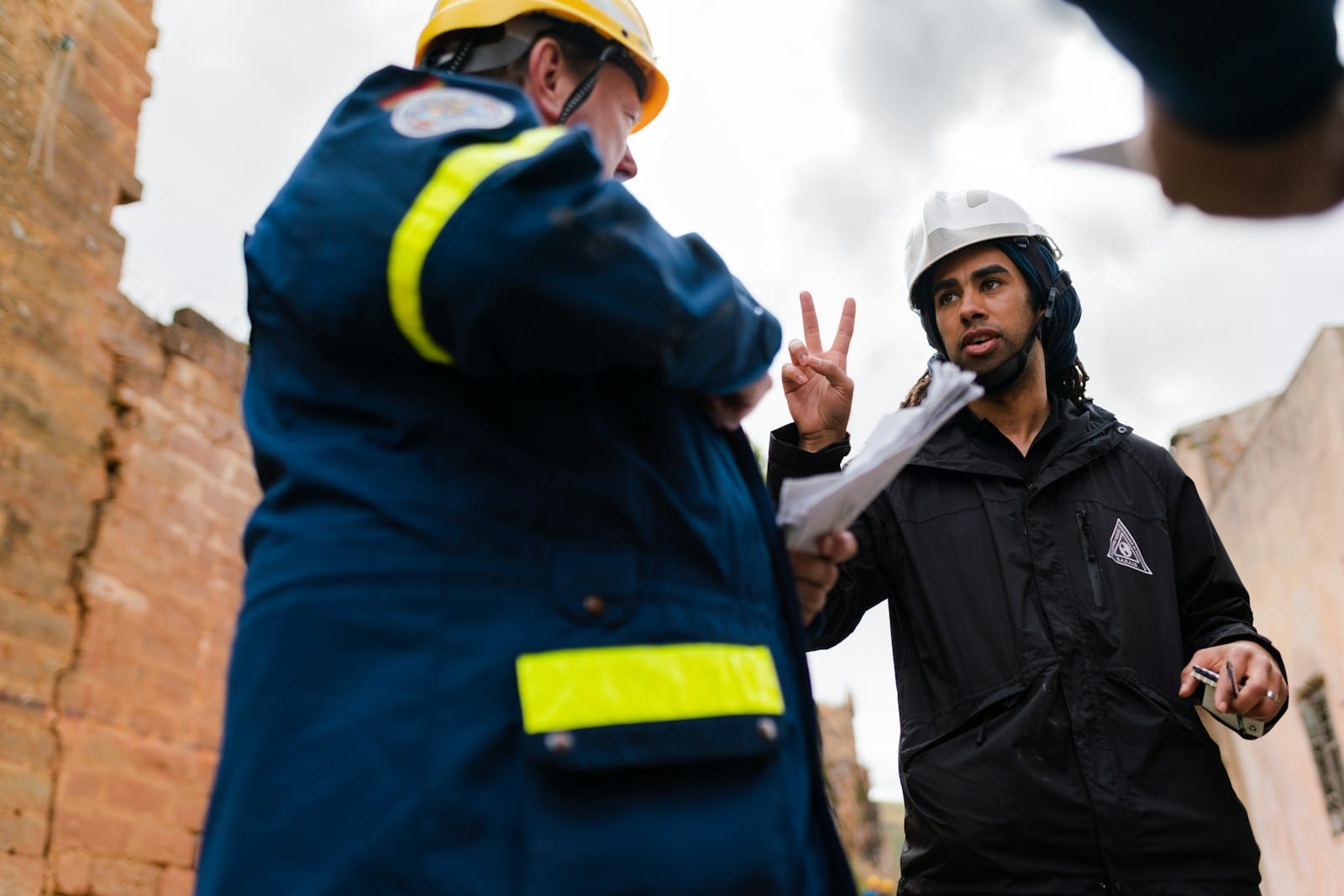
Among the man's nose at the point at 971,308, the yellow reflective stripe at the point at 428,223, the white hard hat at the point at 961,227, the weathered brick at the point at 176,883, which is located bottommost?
the weathered brick at the point at 176,883

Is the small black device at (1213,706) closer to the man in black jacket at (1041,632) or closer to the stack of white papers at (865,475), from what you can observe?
the man in black jacket at (1041,632)

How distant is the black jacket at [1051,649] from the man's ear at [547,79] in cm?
101

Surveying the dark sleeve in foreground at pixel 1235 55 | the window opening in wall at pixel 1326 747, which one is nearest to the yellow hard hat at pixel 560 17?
the dark sleeve in foreground at pixel 1235 55

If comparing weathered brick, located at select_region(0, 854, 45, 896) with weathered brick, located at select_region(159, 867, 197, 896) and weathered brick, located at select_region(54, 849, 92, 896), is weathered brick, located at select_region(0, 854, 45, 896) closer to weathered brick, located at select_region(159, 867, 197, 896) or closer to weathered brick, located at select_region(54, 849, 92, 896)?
weathered brick, located at select_region(54, 849, 92, 896)

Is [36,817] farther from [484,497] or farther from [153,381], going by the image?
[484,497]

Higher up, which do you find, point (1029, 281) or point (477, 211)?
point (1029, 281)

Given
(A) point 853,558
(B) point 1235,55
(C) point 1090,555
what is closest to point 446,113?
(B) point 1235,55

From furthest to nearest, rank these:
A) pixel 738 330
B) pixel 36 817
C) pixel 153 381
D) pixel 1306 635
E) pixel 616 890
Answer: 1. pixel 1306 635
2. pixel 153 381
3. pixel 36 817
4. pixel 738 330
5. pixel 616 890

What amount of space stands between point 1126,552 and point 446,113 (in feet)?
6.11

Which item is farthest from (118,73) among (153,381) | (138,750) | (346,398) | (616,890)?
(616,890)

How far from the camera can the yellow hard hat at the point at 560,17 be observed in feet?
6.87

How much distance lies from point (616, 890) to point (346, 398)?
2.26 feet

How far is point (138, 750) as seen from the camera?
5.60 m

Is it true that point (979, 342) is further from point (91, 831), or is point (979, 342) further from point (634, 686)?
point (91, 831)
